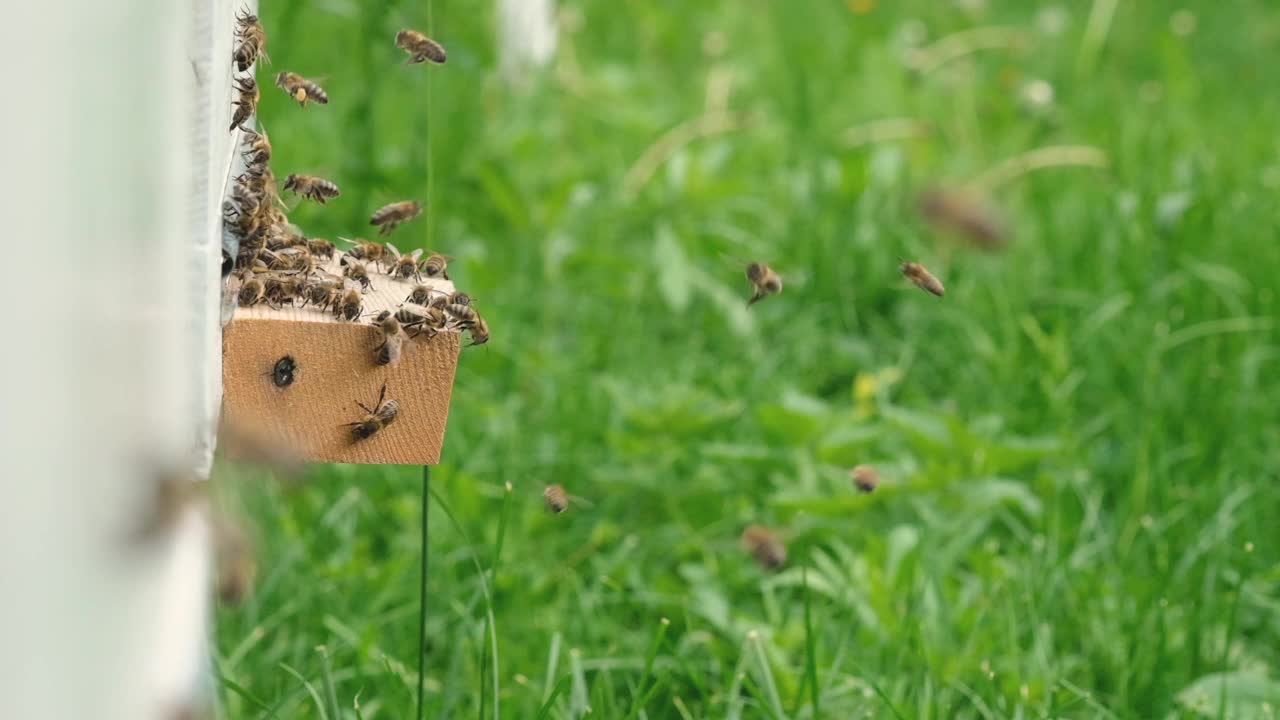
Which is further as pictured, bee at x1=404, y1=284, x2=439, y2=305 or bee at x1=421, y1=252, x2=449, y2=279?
bee at x1=421, y1=252, x2=449, y2=279

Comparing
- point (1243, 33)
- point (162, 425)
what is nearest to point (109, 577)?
point (162, 425)

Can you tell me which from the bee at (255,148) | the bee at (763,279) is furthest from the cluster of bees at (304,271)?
the bee at (763,279)

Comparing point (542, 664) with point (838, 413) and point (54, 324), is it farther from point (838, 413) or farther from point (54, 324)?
point (54, 324)

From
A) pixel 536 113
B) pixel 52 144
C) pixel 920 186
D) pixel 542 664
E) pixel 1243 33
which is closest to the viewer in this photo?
pixel 52 144

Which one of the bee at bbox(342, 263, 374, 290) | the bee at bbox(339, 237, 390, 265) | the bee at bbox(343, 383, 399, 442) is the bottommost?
the bee at bbox(343, 383, 399, 442)

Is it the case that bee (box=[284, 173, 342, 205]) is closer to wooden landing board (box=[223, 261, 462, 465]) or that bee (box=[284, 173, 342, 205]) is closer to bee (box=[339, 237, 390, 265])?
bee (box=[339, 237, 390, 265])

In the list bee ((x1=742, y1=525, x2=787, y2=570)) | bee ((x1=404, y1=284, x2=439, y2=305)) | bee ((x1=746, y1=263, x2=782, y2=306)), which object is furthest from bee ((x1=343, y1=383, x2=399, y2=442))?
bee ((x1=742, y1=525, x2=787, y2=570))

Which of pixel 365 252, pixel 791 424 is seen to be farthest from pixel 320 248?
pixel 791 424
